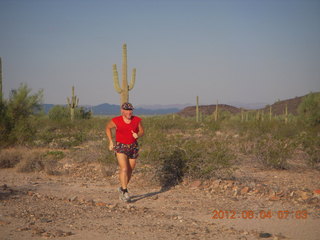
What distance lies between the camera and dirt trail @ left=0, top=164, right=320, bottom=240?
5.31 metres

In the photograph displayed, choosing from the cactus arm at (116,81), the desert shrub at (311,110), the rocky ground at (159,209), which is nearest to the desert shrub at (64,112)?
the desert shrub at (311,110)

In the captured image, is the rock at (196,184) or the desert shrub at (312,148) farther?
the desert shrub at (312,148)

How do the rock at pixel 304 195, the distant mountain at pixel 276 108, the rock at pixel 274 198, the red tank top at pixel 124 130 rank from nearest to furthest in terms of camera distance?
1. the rock at pixel 304 195
2. the rock at pixel 274 198
3. the red tank top at pixel 124 130
4. the distant mountain at pixel 276 108

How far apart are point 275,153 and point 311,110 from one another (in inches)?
881

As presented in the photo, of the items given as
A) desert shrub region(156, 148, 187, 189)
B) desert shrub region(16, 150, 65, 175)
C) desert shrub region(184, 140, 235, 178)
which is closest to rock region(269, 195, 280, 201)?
desert shrub region(184, 140, 235, 178)

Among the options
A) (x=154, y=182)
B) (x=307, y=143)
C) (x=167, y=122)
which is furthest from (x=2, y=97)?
(x=167, y=122)

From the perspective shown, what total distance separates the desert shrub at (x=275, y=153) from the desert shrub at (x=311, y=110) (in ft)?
55.9

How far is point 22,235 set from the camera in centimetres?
513

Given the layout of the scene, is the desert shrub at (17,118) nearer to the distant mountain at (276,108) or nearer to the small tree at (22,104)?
the small tree at (22,104)

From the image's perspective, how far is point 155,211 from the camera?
22.3ft

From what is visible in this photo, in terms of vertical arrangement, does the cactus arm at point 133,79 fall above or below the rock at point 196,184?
above

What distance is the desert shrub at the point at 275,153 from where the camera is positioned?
37.7 ft

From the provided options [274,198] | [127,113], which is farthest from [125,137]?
[274,198]
